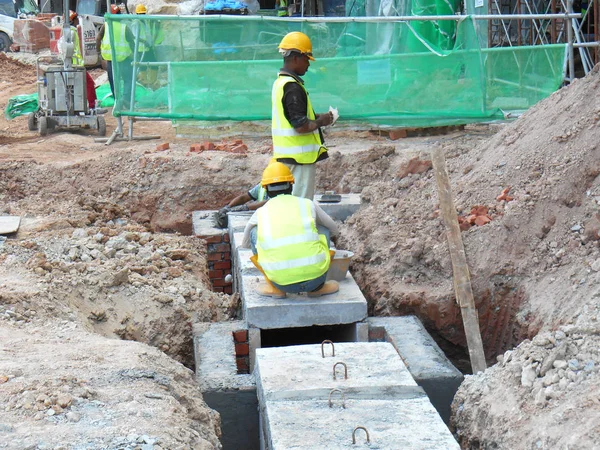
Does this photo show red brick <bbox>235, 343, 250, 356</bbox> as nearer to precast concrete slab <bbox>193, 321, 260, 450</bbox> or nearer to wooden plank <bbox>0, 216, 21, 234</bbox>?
precast concrete slab <bbox>193, 321, 260, 450</bbox>

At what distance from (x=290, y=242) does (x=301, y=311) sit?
2.06ft

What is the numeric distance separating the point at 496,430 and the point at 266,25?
828cm

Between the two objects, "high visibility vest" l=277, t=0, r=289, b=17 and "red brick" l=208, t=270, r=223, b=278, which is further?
"high visibility vest" l=277, t=0, r=289, b=17

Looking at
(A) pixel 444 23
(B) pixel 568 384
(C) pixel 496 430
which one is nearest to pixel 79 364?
(C) pixel 496 430

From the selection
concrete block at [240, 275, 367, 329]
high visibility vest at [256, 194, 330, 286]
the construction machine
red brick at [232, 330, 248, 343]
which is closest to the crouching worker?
high visibility vest at [256, 194, 330, 286]

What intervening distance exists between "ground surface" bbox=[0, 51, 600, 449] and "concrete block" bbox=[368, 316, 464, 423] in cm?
44

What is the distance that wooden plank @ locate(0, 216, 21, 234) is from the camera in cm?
866

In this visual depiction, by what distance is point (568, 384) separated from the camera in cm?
437

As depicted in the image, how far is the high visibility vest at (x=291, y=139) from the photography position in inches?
305

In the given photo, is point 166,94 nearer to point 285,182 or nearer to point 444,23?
point 444,23

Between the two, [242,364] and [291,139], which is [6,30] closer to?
[291,139]

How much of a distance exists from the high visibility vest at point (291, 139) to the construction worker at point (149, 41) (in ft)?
15.6

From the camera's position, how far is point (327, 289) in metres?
6.41

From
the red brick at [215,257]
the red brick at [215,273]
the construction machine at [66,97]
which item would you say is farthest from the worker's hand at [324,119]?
the construction machine at [66,97]
